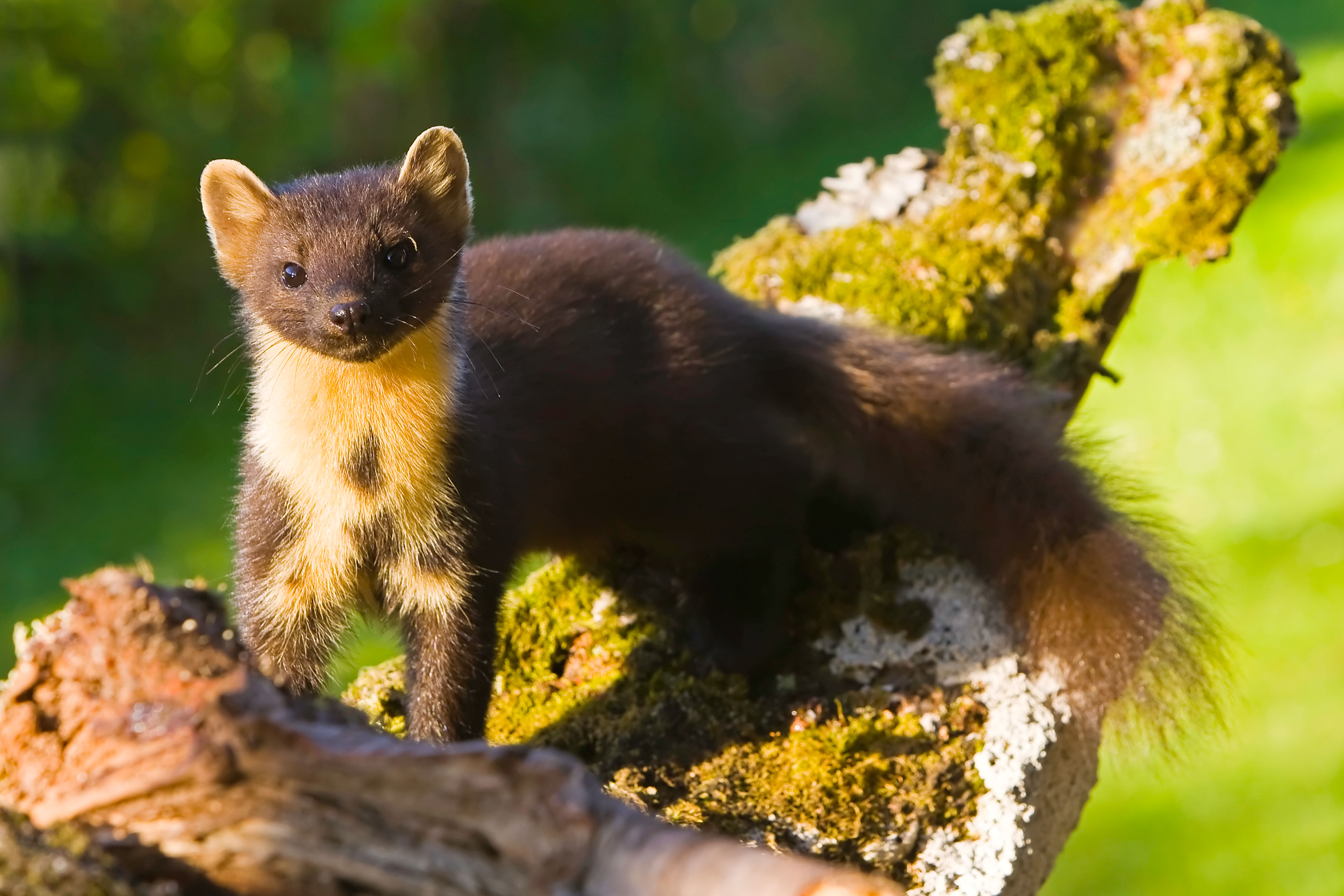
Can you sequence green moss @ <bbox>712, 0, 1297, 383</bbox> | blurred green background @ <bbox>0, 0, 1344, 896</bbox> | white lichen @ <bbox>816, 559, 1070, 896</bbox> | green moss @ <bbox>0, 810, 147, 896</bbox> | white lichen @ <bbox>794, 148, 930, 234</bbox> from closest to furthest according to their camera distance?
green moss @ <bbox>0, 810, 147, 896</bbox> → white lichen @ <bbox>816, 559, 1070, 896</bbox> → green moss @ <bbox>712, 0, 1297, 383</bbox> → white lichen @ <bbox>794, 148, 930, 234</bbox> → blurred green background @ <bbox>0, 0, 1344, 896</bbox>

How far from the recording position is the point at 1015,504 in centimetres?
357

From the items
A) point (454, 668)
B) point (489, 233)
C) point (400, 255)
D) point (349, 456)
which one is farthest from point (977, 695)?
point (489, 233)

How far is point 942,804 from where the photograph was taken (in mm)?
2877

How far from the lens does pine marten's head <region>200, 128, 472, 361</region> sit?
294 cm

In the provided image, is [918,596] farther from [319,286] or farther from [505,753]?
[505,753]

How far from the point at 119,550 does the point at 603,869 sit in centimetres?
744

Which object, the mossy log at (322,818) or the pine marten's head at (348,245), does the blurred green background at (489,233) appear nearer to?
the pine marten's head at (348,245)

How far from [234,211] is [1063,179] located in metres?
2.42

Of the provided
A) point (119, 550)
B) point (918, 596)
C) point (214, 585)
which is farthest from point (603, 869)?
point (119, 550)

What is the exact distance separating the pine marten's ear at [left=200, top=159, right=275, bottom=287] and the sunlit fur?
0.17 metres

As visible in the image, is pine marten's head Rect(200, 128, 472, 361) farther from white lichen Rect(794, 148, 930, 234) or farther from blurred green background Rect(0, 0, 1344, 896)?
blurred green background Rect(0, 0, 1344, 896)

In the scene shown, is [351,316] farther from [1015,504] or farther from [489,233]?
[489,233]

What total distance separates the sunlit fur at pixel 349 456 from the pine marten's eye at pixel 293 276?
151mm

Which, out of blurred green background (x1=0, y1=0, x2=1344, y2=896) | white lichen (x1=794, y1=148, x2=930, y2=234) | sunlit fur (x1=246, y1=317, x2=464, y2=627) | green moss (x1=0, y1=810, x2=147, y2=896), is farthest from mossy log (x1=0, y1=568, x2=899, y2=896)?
blurred green background (x1=0, y1=0, x2=1344, y2=896)
